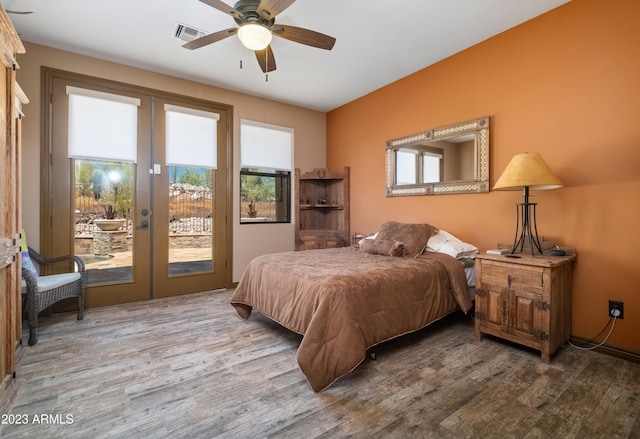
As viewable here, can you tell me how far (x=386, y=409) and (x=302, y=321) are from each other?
2.63 feet

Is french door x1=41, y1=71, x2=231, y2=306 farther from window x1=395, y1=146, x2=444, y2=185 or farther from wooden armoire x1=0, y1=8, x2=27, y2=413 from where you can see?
window x1=395, y1=146, x2=444, y2=185

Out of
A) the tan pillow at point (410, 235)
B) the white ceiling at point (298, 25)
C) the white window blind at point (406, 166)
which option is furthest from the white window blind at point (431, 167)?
the white ceiling at point (298, 25)

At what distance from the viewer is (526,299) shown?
2.27 metres

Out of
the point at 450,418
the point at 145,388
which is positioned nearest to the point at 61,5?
the point at 145,388

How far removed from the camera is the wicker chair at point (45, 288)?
2.47 m

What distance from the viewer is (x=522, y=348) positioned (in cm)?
241

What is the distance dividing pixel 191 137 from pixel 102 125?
0.99m

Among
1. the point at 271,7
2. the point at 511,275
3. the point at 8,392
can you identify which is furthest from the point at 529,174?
the point at 8,392

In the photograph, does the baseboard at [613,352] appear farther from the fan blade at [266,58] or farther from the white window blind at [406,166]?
the fan blade at [266,58]

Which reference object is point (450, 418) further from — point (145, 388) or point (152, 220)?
point (152, 220)

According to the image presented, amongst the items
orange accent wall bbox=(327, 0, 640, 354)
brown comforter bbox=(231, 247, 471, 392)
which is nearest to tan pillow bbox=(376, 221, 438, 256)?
brown comforter bbox=(231, 247, 471, 392)

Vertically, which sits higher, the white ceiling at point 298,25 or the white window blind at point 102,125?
the white ceiling at point 298,25

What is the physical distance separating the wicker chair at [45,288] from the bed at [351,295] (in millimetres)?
1612

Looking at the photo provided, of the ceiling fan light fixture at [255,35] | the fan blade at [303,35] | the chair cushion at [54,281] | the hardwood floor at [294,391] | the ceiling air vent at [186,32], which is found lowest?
the hardwood floor at [294,391]
